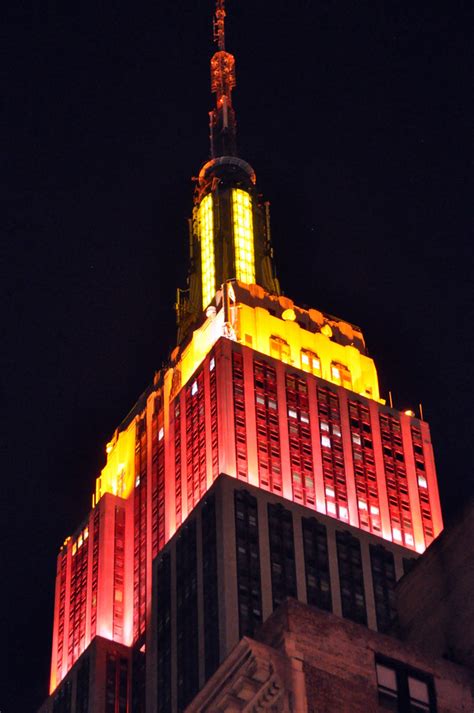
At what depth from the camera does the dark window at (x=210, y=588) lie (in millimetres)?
181625

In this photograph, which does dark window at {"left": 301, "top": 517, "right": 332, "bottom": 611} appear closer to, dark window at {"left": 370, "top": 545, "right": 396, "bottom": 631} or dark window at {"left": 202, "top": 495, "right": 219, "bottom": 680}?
dark window at {"left": 370, "top": 545, "right": 396, "bottom": 631}

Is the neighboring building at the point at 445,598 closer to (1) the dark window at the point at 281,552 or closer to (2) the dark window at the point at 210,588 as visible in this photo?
(2) the dark window at the point at 210,588

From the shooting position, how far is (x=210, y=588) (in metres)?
190

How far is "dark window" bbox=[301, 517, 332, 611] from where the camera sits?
191 meters

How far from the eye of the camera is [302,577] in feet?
632

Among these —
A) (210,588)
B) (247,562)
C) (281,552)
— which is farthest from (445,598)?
(281,552)

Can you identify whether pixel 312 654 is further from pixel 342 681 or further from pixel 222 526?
pixel 222 526

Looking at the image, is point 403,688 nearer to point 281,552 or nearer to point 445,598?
point 445,598

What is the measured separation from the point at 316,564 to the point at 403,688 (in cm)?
12535

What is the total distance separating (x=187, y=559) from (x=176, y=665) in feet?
45.9

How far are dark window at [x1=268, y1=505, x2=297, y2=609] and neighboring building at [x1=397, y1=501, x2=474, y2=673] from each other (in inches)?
4194

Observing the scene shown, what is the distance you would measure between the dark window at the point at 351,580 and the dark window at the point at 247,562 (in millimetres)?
9956

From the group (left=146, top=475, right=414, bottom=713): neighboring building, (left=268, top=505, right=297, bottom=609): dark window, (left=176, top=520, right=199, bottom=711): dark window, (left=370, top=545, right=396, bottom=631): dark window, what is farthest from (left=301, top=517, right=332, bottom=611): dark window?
(left=176, top=520, right=199, bottom=711): dark window

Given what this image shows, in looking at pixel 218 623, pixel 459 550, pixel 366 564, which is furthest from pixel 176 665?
pixel 459 550
